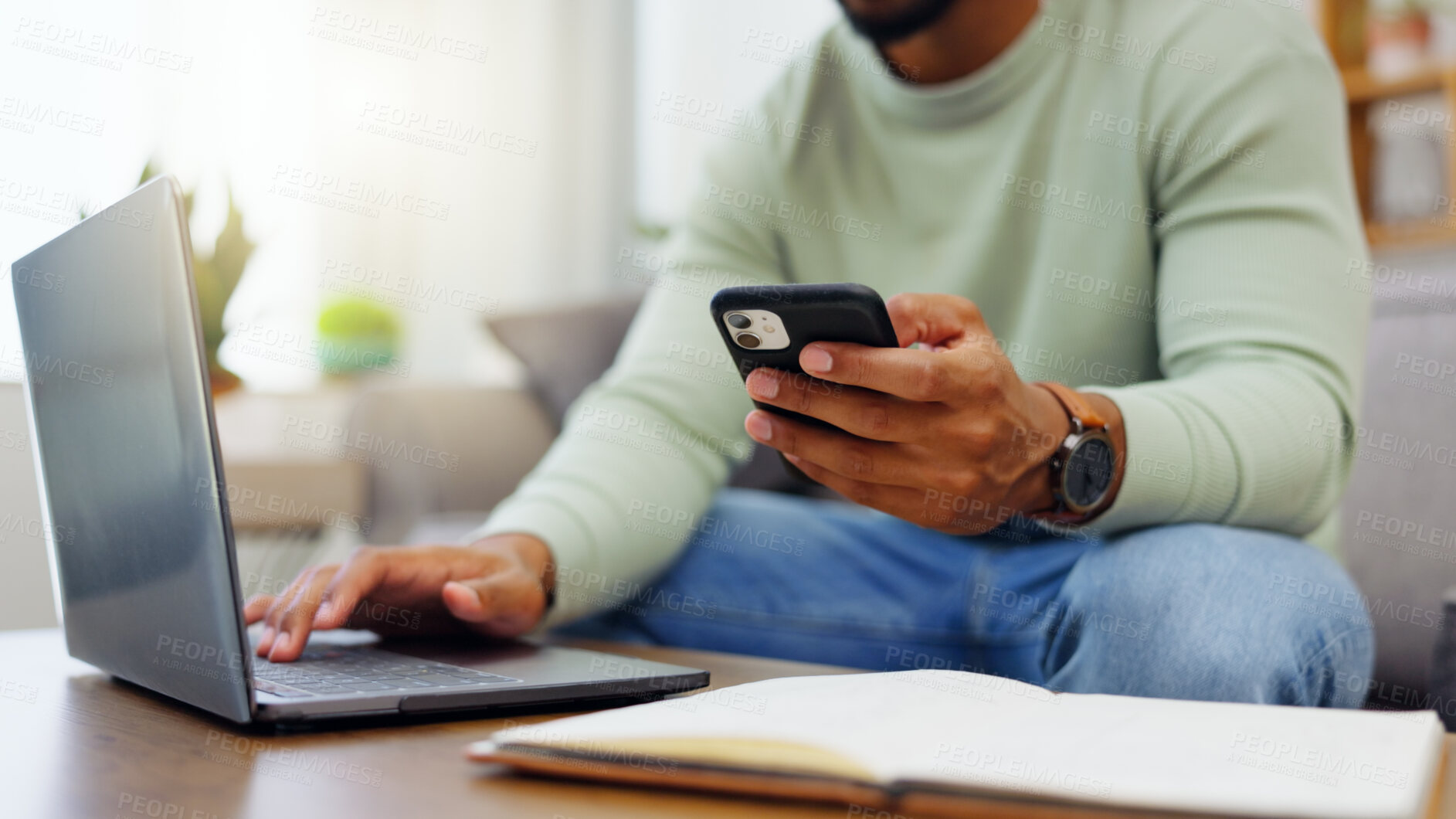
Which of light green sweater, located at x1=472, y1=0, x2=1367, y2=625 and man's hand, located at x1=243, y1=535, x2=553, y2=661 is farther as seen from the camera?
light green sweater, located at x1=472, y1=0, x2=1367, y2=625

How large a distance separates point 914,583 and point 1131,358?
285 mm

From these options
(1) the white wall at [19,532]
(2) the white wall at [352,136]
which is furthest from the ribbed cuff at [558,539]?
(2) the white wall at [352,136]

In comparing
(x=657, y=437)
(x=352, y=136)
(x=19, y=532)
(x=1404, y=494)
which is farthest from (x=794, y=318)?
(x=352, y=136)

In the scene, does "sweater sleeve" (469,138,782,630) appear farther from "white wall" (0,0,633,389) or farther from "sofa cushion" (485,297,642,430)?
"white wall" (0,0,633,389)

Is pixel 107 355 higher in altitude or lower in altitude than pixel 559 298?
higher

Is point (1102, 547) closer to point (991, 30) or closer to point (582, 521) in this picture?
point (582, 521)

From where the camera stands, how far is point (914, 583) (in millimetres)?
898

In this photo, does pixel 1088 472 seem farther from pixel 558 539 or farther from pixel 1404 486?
pixel 1404 486

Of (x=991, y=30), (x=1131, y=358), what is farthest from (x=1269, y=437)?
(x=991, y=30)

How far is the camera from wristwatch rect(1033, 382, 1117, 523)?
0.65m

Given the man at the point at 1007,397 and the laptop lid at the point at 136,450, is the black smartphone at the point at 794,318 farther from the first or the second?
the laptop lid at the point at 136,450

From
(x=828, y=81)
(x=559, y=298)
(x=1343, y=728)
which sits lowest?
(x=559, y=298)

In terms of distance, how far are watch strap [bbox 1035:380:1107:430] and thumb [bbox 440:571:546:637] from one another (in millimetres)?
366

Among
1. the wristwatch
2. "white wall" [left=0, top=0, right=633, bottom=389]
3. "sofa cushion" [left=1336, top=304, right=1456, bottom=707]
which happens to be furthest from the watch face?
"white wall" [left=0, top=0, right=633, bottom=389]
